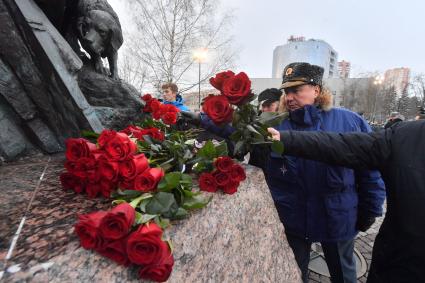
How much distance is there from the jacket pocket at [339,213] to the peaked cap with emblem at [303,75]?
0.85m

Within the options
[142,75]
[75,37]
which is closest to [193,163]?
[75,37]

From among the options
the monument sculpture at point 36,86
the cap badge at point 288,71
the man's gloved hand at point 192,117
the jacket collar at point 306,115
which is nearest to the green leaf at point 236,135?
the man's gloved hand at point 192,117

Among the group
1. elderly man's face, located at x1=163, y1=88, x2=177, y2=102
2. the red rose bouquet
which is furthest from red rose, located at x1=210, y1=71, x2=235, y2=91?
elderly man's face, located at x1=163, y1=88, x2=177, y2=102

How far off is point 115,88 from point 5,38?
112cm

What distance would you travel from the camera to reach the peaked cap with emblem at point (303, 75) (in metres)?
2.12

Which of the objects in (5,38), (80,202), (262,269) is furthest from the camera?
(5,38)

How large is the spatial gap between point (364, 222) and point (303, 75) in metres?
1.18

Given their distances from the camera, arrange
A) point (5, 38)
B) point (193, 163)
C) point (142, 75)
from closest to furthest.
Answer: point (193, 163), point (5, 38), point (142, 75)

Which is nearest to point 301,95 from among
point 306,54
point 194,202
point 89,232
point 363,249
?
point 194,202

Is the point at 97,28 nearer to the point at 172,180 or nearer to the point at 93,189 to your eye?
the point at 93,189

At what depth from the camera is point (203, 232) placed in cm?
124

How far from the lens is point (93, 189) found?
47.3 inches

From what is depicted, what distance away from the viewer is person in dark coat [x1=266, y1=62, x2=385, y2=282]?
197 cm

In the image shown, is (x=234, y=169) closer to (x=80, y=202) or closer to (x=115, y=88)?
(x=80, y=202)
